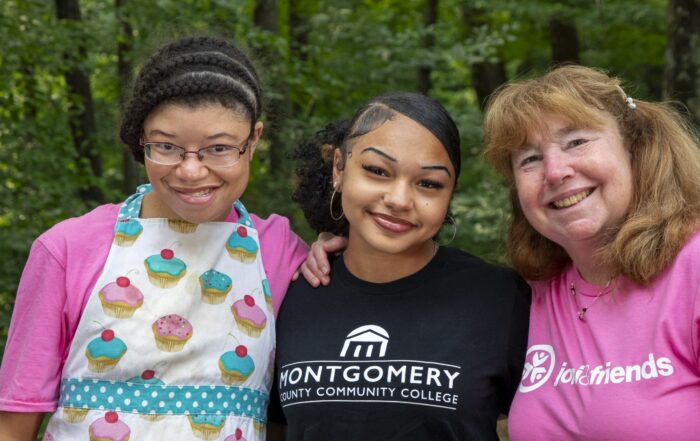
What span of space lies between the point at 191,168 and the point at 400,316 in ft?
2.66

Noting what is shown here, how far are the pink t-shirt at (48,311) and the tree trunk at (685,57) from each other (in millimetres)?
3575

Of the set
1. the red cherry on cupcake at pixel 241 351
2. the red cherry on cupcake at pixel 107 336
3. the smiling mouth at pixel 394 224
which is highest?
the smiling mouth at pixel 394 224

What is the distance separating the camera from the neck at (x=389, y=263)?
2.79 meters

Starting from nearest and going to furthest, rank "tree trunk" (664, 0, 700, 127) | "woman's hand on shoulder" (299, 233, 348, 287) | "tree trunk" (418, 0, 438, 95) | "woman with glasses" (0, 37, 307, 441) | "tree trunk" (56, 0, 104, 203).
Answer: "woman with glasses" (0, 37, 307, 441) < "woman's hand on shoulder" (299, 233, 348, 287) < "tree trunk" (664, 0, 700, 127) < "tree trunk" (56, 0, 104, 203) < "tree trunk" (418, 0, 438, 95)

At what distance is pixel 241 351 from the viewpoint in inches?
104

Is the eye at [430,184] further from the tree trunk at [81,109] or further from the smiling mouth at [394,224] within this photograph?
the tree trunk at [81,109]

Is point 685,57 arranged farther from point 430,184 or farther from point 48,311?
point 48,311

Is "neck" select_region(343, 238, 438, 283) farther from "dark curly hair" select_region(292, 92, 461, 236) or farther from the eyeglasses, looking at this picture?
the eyeglasses

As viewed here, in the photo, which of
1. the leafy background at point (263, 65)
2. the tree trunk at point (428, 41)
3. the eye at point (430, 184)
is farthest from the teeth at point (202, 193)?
the tree trunk at point (428, 41)

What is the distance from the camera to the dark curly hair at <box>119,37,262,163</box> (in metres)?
2.48

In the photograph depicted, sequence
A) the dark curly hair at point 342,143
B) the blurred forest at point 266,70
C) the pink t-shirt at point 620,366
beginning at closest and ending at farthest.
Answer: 1. the pink t-shirt at point 620,366
2. the dark curly hair at point 342,143
3. the blurred forest at point 266,70

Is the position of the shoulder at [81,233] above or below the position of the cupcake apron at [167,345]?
above

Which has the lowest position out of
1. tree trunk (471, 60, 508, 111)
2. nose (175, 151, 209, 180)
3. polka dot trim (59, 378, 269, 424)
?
polka dot trim (59, 378, 269, 424)

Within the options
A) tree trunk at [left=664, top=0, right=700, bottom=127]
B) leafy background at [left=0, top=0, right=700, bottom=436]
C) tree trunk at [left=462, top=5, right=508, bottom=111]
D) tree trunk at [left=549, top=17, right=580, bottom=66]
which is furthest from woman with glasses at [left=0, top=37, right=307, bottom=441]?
tree trunk at [left=462, top=5, right=508, bottom=111]
